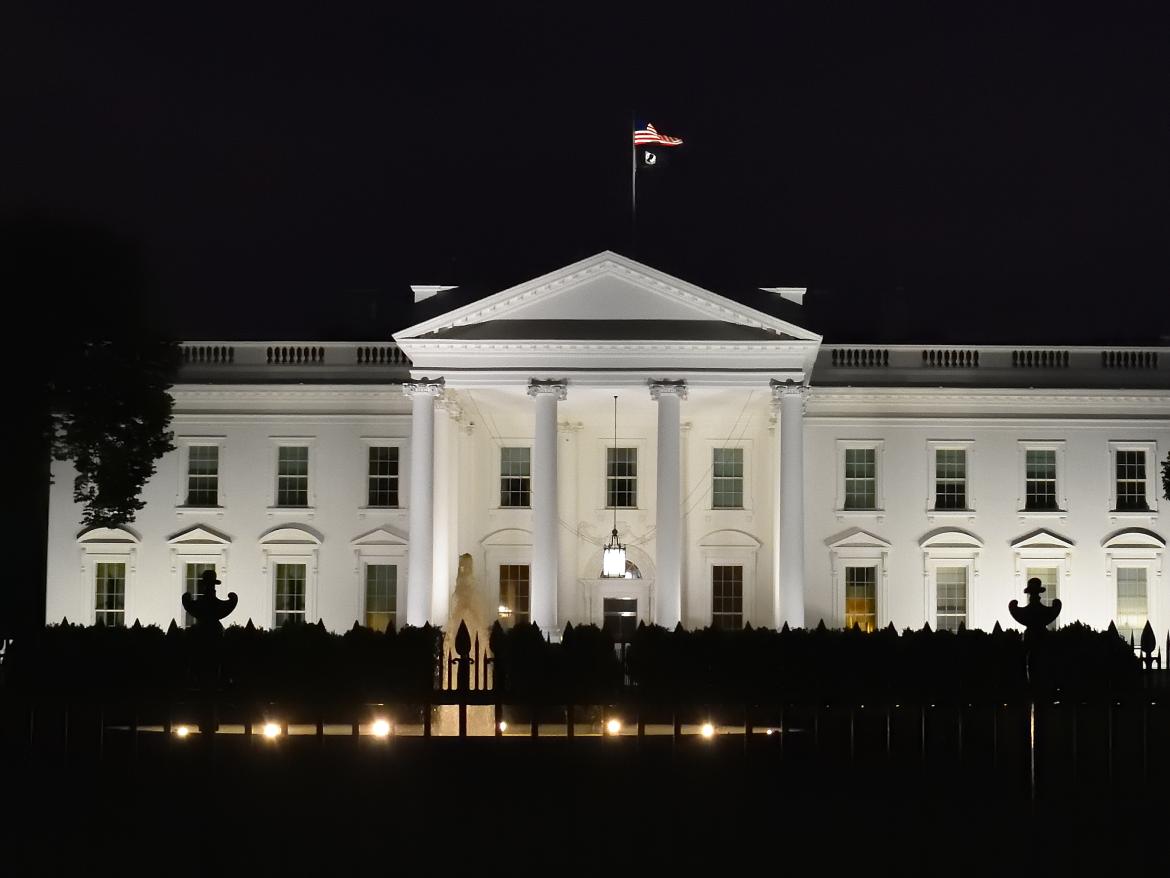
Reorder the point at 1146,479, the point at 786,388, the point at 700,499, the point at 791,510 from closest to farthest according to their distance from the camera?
the point at 786,388 < the point at 791,510 < the point at 1146,479 < the point at 700,499

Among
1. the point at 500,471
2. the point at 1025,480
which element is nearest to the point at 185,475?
the point at 500,471

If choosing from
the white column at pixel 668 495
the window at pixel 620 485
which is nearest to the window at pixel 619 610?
the window at pixel 620 485

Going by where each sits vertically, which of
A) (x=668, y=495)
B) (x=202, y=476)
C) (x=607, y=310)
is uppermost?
(x=607, y=310)

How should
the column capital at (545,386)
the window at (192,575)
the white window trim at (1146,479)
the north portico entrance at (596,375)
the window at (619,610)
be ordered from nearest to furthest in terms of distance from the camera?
the north portico entrance at (596,375)
the column capital at (545,386)
the white window trim at (1146,479)
the window at (192,575)
the window at (619,610)

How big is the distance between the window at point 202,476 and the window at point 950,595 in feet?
65.5

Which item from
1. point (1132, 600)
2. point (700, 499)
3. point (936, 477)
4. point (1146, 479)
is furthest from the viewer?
point (700, 499)

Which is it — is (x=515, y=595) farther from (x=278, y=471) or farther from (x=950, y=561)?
(x=950, y=561)

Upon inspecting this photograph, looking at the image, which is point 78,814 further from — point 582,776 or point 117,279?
point 117,279

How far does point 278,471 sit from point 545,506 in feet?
32.2

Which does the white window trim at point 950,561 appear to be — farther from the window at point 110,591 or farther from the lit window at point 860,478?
the window at point 110,591

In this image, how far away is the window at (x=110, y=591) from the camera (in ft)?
131

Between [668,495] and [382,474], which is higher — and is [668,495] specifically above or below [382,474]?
Result: below

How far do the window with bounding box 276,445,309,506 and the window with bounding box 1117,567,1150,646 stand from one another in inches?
880

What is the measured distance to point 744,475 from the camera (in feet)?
132
